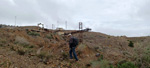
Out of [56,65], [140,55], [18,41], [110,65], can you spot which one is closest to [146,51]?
[140,55]

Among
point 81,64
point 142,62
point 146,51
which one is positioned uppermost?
point 146,51

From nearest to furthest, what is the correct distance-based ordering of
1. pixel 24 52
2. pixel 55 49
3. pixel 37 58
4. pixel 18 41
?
1. pixel 37 58
2. pixel 24 52
3. pixel 55 49
4. pixel 18 41

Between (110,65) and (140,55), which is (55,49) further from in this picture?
(140,55)

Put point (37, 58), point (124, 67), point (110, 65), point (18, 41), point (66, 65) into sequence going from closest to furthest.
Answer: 1. point (124, 67)
2. point (110, 65)
3. point (66, 65)
4. point (37, 58)
5. point (18, 41)

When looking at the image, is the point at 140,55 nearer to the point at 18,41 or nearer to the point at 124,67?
the point at 124,67

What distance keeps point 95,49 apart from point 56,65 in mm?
4126

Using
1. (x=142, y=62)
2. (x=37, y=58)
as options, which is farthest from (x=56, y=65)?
(x=142, y=62)

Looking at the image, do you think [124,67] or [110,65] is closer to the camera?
[124,67]

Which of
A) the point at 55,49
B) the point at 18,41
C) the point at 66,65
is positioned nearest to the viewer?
the point at 66,65

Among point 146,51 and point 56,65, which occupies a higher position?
point 146,51

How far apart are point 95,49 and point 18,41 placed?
5914 mm

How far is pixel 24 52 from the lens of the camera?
22.3 ft

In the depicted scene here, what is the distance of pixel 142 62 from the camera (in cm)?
518

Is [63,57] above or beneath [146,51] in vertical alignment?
beneath
